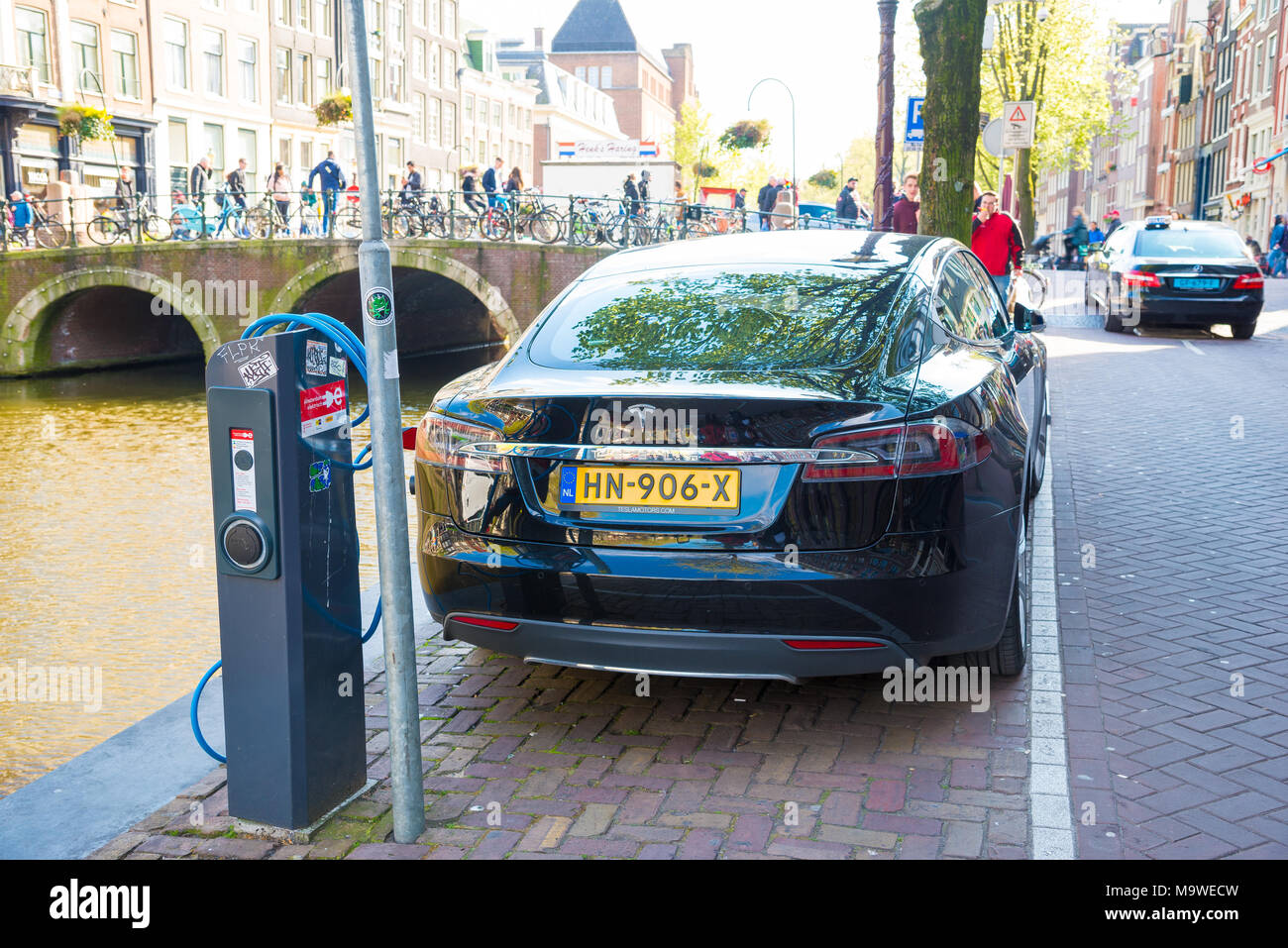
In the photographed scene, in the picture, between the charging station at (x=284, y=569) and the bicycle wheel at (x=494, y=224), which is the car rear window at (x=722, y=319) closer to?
the charging station at (x=284, y=569)

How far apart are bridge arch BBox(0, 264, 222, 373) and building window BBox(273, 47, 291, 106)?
19447mm

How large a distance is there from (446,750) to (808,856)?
4.13 feet

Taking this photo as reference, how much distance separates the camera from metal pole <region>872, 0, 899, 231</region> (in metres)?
15.1

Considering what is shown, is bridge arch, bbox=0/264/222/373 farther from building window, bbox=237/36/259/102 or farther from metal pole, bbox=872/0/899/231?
building window, bbox=237/36/259/102

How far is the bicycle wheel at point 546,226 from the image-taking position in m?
27.8

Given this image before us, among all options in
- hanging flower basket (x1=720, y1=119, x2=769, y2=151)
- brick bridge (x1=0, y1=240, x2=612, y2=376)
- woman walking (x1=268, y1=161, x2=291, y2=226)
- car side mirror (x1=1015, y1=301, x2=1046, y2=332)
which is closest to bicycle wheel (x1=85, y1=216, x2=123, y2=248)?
brick bridge (x1=0, y1=240, x2=612, y2=376)

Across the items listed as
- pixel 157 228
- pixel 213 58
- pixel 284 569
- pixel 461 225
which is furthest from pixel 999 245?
pixel 213 58

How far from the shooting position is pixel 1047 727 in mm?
3994

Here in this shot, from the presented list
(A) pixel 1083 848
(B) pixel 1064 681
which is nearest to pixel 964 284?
(B) pixel 1064 681

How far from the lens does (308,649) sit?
10.9ft

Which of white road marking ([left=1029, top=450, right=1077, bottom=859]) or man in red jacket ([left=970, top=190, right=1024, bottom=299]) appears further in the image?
man in red jacket ([left=970, top=190, right=1024, bottom=299])

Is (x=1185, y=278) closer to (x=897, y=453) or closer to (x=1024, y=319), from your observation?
(x=1024, y=319)

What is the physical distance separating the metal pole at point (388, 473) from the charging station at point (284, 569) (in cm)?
19

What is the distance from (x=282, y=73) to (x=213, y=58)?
4.32m
